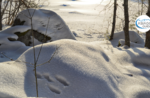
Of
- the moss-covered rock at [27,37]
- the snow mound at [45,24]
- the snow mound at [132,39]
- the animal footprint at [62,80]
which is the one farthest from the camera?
the snow mound at [132,39]

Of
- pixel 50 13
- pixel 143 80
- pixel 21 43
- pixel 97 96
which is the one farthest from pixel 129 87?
pixel 50 13

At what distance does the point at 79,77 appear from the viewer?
1.88 metres

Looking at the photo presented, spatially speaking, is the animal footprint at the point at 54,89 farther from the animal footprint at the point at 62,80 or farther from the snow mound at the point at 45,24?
the snow mound at the point at 45,24

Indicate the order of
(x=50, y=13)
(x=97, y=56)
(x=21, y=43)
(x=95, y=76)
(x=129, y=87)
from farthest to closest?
(x=50, y=13) → (x=21, y=43) → (x=97, y=56) → (x=129, y=87) → (x=95, y=76)

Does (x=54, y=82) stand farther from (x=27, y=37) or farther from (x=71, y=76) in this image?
(x=27, y=37)

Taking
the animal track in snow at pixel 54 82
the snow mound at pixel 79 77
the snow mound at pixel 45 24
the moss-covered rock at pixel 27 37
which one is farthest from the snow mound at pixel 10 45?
the animal track in snow at pixel 54 82

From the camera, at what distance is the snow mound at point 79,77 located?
1782 millimetres

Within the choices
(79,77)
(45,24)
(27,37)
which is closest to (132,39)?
(45,24)

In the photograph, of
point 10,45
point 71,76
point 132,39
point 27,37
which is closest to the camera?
point 71,76

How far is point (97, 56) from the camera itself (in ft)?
8.05

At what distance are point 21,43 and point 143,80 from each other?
9.87 feet

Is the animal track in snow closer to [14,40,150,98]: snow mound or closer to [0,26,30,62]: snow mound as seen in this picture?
[14,40,150,98]: snow mound

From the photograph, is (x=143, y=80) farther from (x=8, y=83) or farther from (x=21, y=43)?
(x=21, y=43)

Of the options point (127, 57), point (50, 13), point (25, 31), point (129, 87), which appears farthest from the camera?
point (50, 13)
